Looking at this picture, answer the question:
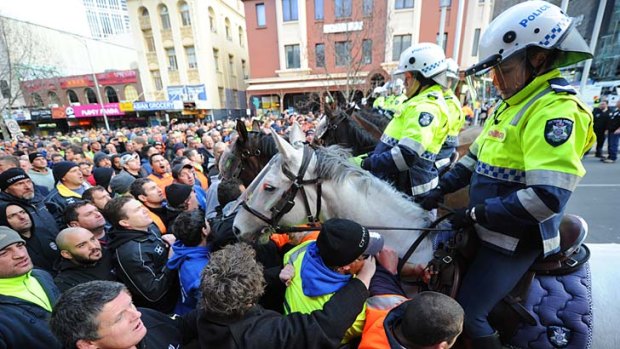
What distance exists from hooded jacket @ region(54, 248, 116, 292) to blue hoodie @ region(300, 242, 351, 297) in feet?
7.06

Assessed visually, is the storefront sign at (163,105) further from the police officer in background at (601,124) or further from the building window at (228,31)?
the police officer in background at (601,124)

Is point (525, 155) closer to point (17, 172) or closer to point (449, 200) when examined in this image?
point (449, 200)

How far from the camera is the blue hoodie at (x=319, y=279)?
68.1 inches

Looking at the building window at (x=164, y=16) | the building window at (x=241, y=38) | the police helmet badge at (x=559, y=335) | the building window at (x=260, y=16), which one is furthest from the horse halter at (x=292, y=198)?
the building window at (x=241, y=38)

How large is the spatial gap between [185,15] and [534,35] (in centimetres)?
3969

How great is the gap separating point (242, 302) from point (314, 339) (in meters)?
0.46

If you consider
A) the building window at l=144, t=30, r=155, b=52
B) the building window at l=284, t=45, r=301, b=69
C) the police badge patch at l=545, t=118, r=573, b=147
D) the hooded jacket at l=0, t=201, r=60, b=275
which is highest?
the building window at l=144, t=30, r=155, b=52

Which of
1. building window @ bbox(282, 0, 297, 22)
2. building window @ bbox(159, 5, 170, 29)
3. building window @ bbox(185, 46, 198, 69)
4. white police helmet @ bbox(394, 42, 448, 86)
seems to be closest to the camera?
white police helmet @ bbox(394, 42, 448, 86)

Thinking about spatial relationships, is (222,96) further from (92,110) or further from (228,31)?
(92,110)

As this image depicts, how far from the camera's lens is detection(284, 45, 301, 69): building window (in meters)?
28.8

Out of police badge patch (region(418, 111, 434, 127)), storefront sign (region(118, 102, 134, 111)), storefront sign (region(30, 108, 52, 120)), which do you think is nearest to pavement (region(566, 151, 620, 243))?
police badge patch (region(418, 111, 434, 127))

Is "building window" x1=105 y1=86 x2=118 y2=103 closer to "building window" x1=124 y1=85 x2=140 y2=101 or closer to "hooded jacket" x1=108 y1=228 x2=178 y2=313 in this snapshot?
"building window" x1=124 y1=85 x2=140 y2=101

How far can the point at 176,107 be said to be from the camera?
31578 mm

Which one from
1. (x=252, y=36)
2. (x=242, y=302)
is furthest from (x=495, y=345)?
(x=252, y=36)
